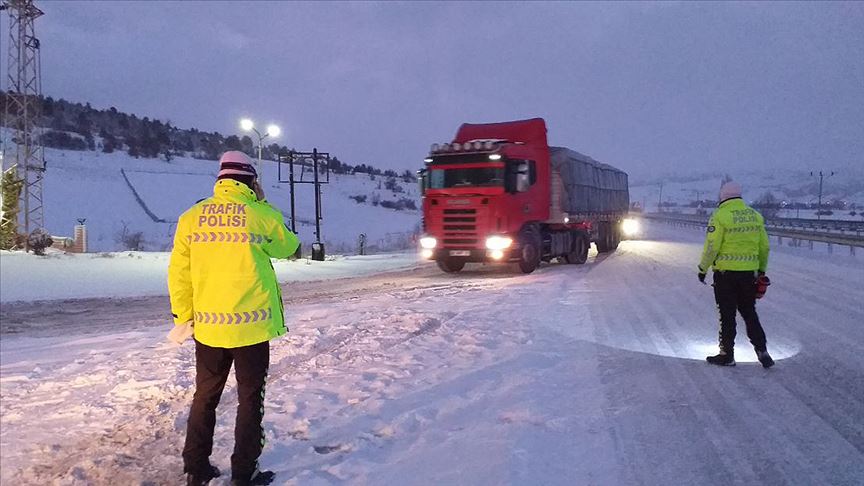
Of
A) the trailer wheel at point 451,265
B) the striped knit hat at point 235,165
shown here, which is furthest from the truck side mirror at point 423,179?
the striped knit hat at point 235,165

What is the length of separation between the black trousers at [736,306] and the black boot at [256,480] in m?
Answer: 5.35

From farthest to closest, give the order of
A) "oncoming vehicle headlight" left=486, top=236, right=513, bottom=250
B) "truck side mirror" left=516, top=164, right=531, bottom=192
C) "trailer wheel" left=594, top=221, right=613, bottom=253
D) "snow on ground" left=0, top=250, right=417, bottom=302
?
"trailer wheel" left=594, top=221, right=613, bottom=253 → "truck side mirror" left=516, top=164, right=531, bottom=192 → "oncoming vehicle headlight" left=486, top=236, right=513, bottom=250 → "snow on ground" left=0, top=250, right=417, bottom=302

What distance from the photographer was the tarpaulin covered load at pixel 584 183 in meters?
21.2

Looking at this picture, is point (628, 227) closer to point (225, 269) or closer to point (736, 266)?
point (736, 266)

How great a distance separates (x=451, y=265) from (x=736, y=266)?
13069 mm

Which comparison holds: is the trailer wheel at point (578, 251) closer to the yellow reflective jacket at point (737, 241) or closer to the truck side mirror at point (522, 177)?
the truck side mirror at point (522, 177)

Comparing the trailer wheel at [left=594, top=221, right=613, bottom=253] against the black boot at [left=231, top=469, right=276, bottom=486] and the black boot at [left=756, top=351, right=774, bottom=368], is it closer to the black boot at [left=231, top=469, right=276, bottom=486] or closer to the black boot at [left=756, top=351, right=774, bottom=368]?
the black boot at [left=756, top=351, right=774, bottom=368]

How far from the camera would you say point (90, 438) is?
5.18 m

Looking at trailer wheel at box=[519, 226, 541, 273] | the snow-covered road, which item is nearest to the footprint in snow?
the snow-covered road

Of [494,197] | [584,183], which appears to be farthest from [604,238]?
[494,197]

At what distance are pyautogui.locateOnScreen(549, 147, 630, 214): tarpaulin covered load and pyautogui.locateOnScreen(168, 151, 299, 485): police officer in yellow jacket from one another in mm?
17209

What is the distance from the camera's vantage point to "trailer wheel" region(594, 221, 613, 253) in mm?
26719

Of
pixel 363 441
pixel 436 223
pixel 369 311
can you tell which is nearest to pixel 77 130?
pixel 436 223

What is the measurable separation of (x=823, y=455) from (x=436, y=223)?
45.6 feet
